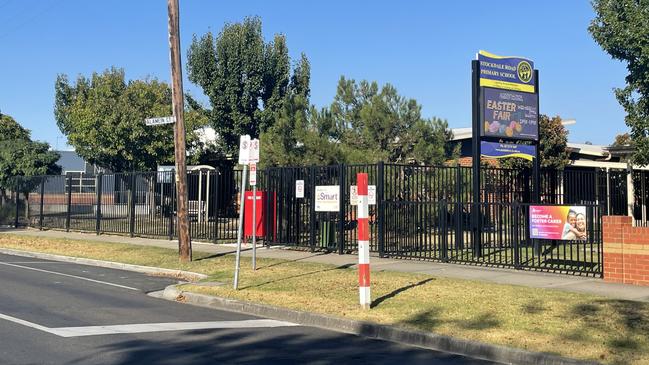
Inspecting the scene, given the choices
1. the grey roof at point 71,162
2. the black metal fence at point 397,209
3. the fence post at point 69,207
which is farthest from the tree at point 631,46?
the grey roof at point 71,162

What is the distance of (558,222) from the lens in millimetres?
13516

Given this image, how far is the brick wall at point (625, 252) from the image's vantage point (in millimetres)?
11797

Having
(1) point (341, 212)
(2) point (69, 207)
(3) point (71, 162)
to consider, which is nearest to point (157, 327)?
(1) point (341, 212)

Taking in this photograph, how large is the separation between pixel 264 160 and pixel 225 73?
10.7 m

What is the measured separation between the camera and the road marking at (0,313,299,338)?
828 cm

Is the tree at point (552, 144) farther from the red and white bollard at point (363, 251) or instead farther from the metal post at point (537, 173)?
the red and white bollard at point (363, 251)

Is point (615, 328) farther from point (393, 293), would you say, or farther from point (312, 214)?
point (312, 214)

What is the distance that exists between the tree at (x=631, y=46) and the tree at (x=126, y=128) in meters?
22.3

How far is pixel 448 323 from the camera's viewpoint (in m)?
8.75

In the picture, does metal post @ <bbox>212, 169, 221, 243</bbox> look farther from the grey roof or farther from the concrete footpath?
the grey roof

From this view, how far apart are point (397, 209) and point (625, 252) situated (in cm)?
632

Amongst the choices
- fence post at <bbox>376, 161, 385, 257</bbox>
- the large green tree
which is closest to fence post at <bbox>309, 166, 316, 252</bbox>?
fence post at <bbox>376, 161, 385, 257</bbox>

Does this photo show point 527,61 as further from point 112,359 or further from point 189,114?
point 189,114

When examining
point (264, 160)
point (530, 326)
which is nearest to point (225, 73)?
point (264, 160)
